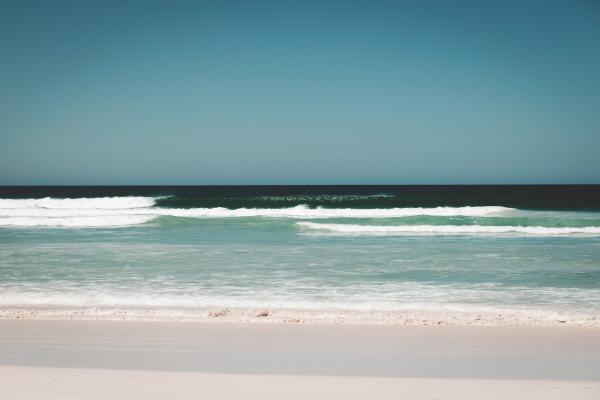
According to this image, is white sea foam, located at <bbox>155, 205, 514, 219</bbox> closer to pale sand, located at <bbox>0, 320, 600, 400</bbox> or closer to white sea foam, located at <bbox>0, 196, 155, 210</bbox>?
white sea foam, located at <bbox>0, 196, 155, 210</bbox>

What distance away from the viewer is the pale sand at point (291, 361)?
425cm

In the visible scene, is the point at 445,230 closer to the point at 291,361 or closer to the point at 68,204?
the point at 291,361

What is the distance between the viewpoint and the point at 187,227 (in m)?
19.3

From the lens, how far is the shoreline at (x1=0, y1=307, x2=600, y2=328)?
6492mm

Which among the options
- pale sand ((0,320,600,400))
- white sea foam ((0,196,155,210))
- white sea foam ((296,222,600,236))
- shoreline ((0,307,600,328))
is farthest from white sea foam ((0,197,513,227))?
pale sand ((0,320,600,400))

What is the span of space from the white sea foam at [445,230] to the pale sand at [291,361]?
37.1 feet

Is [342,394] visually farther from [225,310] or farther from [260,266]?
[260,266]

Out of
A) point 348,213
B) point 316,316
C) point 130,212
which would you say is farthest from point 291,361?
point 130,212

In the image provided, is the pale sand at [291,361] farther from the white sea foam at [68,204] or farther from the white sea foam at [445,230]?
the white sea foam at [68,204]

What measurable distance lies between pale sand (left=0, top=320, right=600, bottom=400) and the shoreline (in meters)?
0.23

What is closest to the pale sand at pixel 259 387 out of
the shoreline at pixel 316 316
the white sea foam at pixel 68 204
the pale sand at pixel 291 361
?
the pale sand at pixel 291 361

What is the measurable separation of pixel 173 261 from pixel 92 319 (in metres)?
4.65

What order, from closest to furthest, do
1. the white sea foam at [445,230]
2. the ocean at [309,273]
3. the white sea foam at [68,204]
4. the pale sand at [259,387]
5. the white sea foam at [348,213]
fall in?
1. the pale sand at [259,387]
2. the ocean at [309,273]
3. the white sea foam at [445,230]
4. the white sea foam at [348,213]
5. the white sea foam at [68,204]

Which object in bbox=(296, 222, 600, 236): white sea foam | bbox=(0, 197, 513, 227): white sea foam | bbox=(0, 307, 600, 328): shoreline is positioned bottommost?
bbox=(0, 307, 600, 328): shoreline
